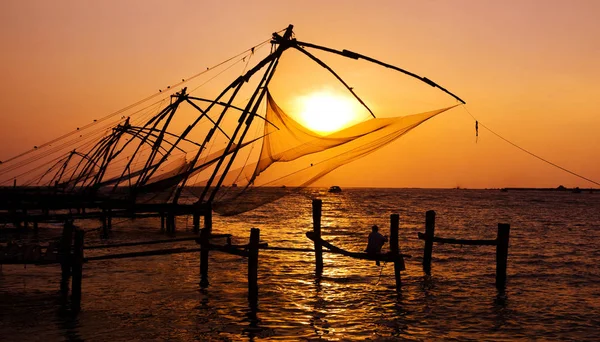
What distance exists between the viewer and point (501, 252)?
676 inches

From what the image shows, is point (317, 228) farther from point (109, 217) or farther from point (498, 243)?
point (109, 217)

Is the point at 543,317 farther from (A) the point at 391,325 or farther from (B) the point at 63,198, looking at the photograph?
(B) the point at 63,198

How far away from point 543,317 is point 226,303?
26.7 feet

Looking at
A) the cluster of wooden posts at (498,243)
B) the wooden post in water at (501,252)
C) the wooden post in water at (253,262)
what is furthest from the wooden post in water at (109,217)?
the wooden post in water at (501,252)

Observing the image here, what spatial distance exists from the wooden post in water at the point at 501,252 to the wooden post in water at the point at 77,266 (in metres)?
11.3

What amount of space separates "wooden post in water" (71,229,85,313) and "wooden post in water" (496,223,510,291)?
11.3m

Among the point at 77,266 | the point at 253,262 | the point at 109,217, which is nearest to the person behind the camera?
the point at 77,266

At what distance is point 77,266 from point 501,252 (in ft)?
38.8

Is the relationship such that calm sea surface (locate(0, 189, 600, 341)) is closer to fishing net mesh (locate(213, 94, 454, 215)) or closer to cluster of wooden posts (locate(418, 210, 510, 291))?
cluster of wooden posts (locate(418, 210, 510, 291))

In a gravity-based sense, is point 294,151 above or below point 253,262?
above

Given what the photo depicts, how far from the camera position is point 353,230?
46.7 metres

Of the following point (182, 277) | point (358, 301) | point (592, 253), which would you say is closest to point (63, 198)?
point (182, 277)

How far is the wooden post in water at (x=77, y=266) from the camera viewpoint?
501 inches

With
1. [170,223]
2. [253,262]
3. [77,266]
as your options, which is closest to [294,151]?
→ [253,262]
